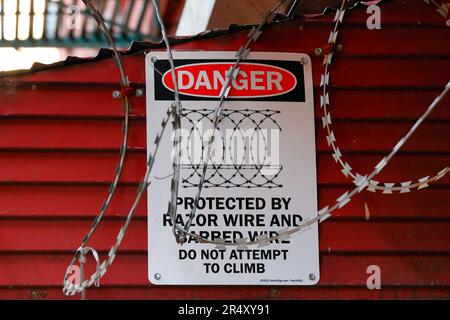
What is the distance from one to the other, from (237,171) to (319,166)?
45 centimetres

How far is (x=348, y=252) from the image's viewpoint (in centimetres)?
627

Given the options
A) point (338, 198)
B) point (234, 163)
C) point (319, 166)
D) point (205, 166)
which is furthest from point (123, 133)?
point (338, 198)

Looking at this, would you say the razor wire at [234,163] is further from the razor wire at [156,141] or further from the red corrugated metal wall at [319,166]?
the red corrugated metal wall at [319,166]

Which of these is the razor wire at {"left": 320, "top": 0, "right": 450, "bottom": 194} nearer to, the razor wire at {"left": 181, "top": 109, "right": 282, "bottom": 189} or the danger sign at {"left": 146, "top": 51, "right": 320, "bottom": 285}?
the danger sign at {"left": 146, "top": 51, "right": 320, "bottom": 285}

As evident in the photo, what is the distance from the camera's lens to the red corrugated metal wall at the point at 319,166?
6176 millimetres

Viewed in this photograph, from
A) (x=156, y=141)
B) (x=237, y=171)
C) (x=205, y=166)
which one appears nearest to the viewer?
(x=156, y=141)

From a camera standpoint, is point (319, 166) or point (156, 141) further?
point (319, 166)

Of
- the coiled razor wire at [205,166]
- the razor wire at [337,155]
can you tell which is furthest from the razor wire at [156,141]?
the razor wire at [337,155]

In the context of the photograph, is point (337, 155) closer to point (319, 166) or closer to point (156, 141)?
point (319, 166)

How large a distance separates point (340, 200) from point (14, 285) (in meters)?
1.77

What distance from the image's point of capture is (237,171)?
20.6 feet

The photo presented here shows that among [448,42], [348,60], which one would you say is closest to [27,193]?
[348,60]

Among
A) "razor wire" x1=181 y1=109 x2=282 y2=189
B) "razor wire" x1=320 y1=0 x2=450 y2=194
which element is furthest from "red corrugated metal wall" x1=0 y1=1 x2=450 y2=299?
"razor wire" x1=181 y1=109 x2=282 y2=189
